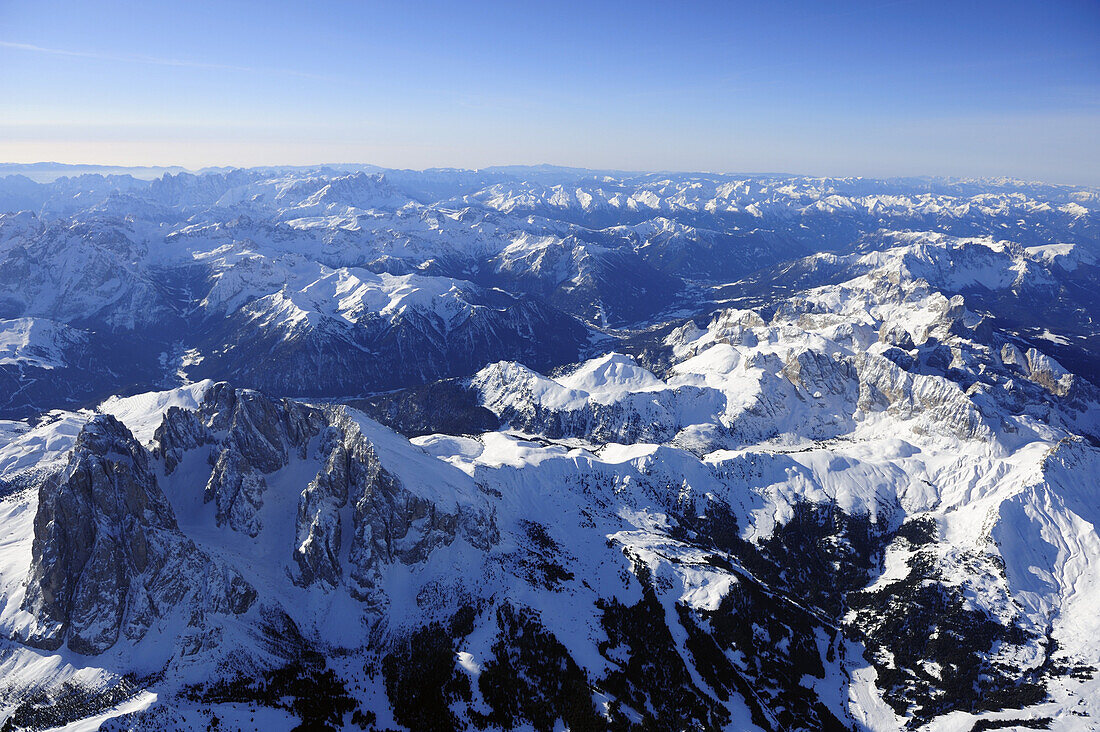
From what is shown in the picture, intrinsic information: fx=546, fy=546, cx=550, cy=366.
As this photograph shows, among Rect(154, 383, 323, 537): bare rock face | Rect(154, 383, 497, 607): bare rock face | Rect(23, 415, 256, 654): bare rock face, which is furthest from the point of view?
Rect(154, 383, 323, 537): bare rock face

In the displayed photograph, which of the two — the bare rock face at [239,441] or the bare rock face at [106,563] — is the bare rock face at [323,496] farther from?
the bare rock face at [106,563]

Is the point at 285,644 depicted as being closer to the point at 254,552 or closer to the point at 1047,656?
the point at 254,552

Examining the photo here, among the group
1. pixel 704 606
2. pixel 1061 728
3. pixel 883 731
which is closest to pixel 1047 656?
pixel 1061 728

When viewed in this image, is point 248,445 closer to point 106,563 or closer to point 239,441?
point 239,441

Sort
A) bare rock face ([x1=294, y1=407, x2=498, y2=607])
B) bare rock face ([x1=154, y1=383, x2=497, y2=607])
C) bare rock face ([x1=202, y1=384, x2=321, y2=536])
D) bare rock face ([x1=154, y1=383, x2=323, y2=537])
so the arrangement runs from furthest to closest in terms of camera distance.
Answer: bare rock face ([x1=154, y1=383, x2=323, y2=537])
bare rock face ([x1=202, y1=384, x2=321, y2=536])
bare rock face ([x1=154, y1=383, x2=497, y2=607])
bare rock face ([x1=294, y1=407, x2=498, y2=607])

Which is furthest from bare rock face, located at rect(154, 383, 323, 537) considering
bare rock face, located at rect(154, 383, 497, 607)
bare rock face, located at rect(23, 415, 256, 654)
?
bare rock face, located at rect(23, 415, 256, 654)

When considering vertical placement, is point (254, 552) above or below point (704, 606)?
above

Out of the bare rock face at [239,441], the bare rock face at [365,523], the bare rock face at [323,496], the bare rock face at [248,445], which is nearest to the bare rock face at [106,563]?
the bare rock face at [365,523]

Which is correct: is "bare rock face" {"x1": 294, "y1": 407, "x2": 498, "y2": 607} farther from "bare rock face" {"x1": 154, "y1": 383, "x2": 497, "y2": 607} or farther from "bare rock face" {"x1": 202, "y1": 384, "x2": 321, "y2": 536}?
"bare rock face" {"x1": 202, "y1": 384, "x2": 321, "y2": 536}
